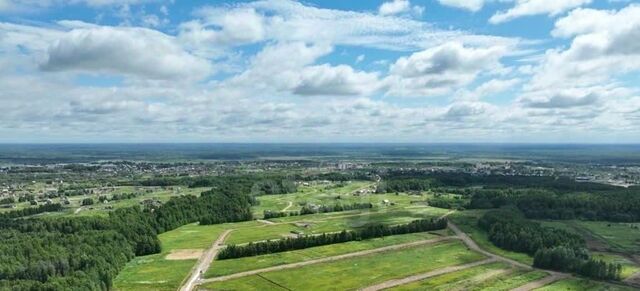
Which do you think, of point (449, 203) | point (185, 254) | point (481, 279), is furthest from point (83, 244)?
point (449, 203)

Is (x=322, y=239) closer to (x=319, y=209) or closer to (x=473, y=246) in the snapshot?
(x=473, y=246)

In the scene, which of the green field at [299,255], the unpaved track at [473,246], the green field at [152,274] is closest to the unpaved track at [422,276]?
the unpaved track at [473,246]

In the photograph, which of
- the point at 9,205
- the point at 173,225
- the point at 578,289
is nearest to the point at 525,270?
the point at 578,289

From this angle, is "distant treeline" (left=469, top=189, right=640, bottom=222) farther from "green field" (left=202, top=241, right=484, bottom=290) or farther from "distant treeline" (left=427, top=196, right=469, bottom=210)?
"green field" (left=202, top=241, right=484, bottom=290)

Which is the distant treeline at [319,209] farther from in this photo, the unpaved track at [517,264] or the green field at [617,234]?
the green field at [617,234]

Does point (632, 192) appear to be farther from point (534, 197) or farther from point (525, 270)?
point (525, 270)

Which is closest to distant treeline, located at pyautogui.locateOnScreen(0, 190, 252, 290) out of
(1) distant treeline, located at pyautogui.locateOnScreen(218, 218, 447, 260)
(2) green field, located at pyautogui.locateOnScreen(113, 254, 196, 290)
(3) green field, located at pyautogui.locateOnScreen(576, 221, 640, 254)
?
(2) green field, located at pyautogui.locateOnScreen(113, 254, 196, 290)
